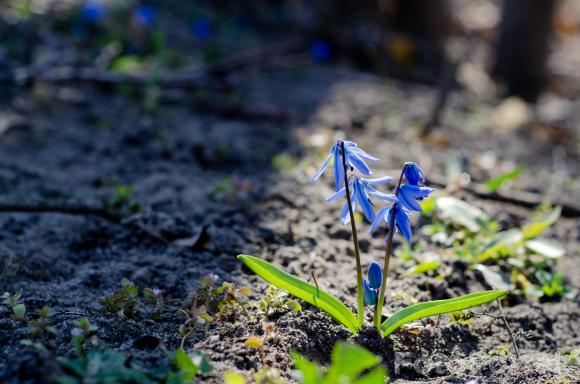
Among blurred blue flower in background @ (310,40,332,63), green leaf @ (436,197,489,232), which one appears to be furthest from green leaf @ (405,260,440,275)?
blurred blue flower in background @ (310,40,332,63)

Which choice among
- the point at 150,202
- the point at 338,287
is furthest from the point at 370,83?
the point at 338,287

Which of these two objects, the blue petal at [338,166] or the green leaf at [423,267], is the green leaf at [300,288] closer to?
the blue petal at [338,166]

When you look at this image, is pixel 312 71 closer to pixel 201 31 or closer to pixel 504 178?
pixel 201 31

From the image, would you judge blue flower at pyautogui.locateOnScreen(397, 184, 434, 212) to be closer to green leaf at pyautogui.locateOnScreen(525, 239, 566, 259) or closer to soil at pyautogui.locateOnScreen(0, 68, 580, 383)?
soil at pyautogui.locateOnScreen(0, 68, 580, 383)

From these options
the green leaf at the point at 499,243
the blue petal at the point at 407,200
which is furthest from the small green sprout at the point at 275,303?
the green leaf at the point at 499,243

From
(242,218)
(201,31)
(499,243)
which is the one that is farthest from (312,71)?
(499,243)

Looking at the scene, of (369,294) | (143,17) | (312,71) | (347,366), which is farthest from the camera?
(312,71)
